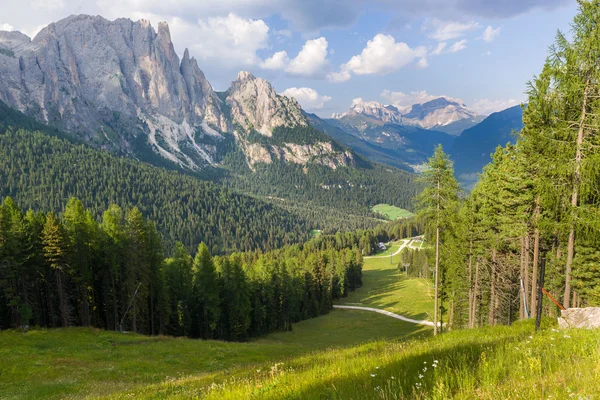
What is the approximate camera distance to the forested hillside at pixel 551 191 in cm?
1673

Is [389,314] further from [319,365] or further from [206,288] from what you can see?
[319,365]

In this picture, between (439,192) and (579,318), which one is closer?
(579,318)

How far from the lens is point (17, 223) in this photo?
122 ft

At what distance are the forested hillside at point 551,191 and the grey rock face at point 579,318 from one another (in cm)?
183

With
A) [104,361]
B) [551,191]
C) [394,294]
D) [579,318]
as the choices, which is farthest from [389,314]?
[579,318]

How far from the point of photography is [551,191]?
1809 centimetres

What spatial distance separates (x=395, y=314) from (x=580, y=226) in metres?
69.3

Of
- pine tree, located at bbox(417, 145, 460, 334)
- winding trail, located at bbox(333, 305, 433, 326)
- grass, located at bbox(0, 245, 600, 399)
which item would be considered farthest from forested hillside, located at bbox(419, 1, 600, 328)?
winding trail, located at bbox(333, 305, 433, 326)

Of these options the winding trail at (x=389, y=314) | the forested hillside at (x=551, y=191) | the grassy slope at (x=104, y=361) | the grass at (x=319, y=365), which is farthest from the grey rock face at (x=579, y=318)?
the winding trail at (x=389, y=314)

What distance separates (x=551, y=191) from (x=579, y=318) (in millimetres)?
8182

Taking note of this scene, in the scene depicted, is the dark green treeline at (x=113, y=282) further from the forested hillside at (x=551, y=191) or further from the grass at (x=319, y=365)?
the forested hillside at (x=551, y=191)

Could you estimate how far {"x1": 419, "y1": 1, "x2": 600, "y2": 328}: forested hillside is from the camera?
54.9ft

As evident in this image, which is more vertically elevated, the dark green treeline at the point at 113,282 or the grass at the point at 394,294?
the dark green treeline at the point at 113,282

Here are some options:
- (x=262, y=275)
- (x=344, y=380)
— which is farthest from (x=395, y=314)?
(x=344, y=380)
